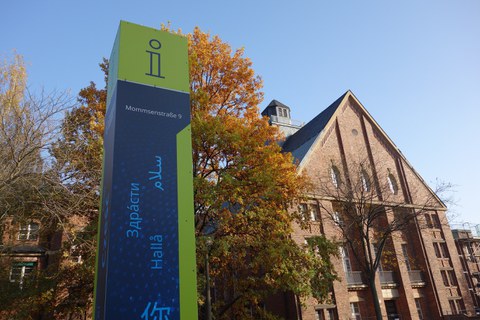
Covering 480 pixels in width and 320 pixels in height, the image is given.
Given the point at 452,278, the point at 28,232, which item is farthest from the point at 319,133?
the point at 28,232

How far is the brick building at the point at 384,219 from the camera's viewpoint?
2273cm

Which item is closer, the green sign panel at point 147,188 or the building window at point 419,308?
the green sign panel at point 147,188

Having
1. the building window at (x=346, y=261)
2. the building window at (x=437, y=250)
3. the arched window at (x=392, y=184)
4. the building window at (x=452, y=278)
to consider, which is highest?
the arched window at (x=392, y=184)

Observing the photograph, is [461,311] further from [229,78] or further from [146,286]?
[146,286]

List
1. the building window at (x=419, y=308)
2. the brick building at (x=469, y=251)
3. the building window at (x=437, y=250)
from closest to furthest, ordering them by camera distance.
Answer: the building window at (x=419, y=308) < the building window at (x=437, y=250) < the brick building at (x=469, y=251)

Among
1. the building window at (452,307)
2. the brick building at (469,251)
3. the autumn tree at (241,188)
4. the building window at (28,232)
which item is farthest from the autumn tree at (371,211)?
the building window at (28,232)

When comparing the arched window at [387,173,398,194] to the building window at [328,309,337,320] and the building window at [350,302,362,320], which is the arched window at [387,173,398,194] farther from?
the building window at [328,309,337,320]

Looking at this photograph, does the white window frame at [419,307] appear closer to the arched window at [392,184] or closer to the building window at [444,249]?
the building window at [444,249]

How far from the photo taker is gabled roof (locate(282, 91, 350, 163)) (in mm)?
28064

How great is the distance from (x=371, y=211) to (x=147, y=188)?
16.6 meters

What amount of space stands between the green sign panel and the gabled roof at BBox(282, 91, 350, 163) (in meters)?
21.4

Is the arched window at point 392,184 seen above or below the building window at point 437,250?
above

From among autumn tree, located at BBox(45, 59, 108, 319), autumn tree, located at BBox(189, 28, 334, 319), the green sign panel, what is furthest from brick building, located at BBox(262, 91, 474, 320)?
the green sign panel

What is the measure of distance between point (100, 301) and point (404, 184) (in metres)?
31.6
